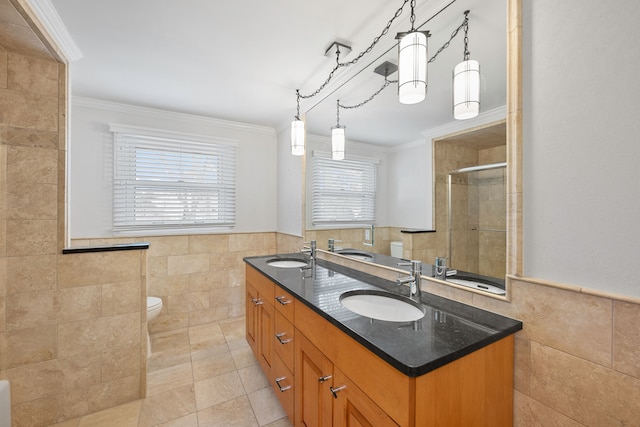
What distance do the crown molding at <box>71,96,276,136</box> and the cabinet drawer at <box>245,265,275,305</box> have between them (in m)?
1.85

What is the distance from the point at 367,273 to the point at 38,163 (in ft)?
7.35

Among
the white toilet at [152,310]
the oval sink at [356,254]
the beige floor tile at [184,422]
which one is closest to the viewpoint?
the beige floor tile at [184,422]

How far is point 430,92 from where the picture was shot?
1.44 meters

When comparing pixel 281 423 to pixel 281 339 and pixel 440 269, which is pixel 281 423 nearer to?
pixel 281 339

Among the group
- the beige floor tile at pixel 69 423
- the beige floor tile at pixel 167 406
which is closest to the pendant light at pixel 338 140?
the beige floor tile at pixel 167 406

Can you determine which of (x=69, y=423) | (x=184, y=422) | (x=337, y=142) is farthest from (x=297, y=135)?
(x=69, y=423)

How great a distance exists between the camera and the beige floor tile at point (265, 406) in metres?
1.73

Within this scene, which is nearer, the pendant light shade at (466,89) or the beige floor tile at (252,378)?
the pendant light shade at (466,89)

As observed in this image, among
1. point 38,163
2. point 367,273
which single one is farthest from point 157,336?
point 367,273

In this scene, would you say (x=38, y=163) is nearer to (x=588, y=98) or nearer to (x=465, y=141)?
(x=465, y=141)

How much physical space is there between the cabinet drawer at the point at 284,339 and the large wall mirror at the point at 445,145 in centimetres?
79

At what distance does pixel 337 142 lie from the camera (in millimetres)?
2242

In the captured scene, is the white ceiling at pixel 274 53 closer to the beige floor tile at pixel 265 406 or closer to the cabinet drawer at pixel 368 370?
the cabinet drawer at pixel 368 370

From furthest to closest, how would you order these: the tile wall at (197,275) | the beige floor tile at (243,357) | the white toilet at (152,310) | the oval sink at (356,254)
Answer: the tile wall at (197,275) < the white toilet at (152,310) < the beige floor tile at (243,357) < the oval sink at (356,254)
